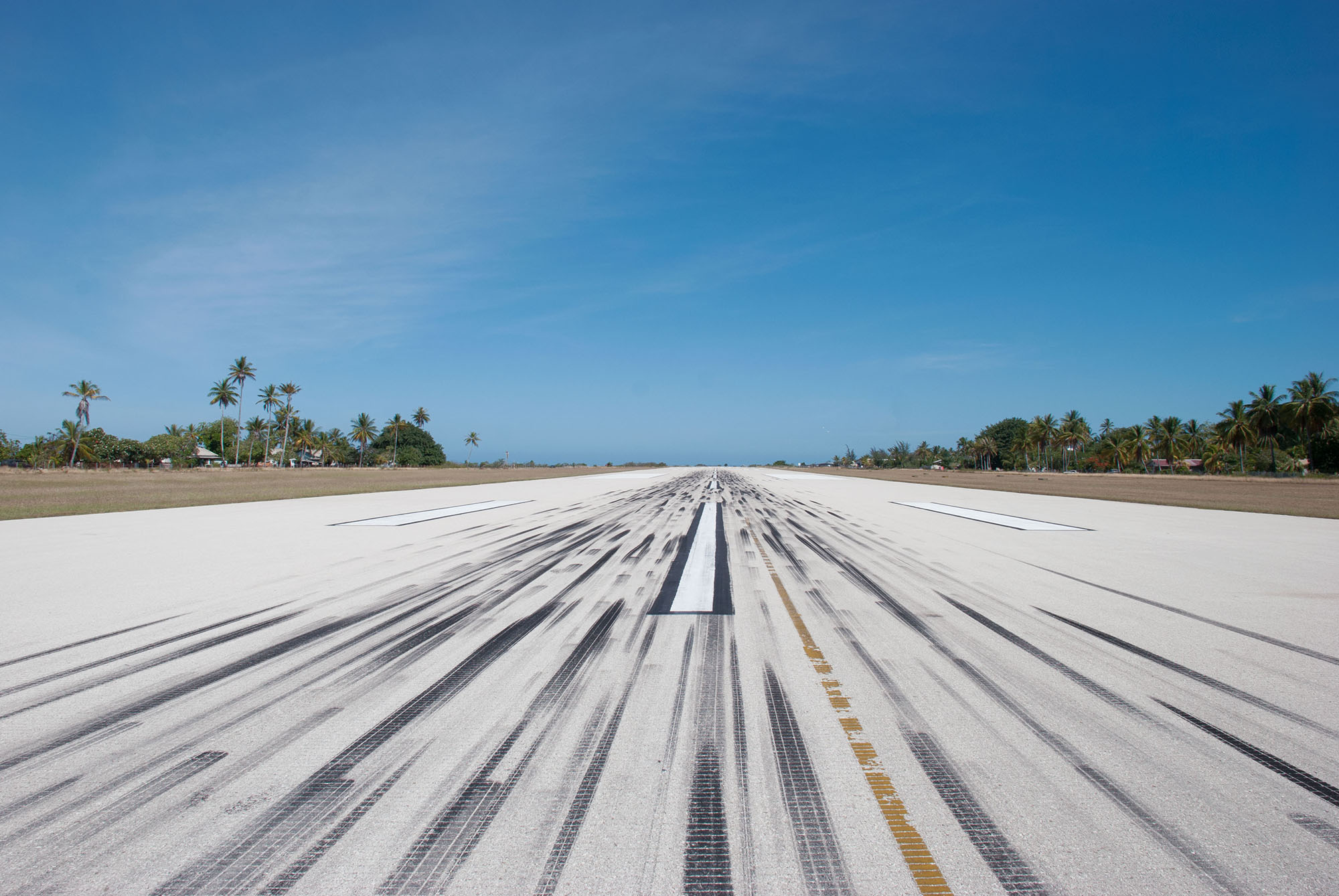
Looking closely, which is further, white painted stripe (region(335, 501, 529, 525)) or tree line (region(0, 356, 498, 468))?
tree line (region(0, 356, 498, 468))

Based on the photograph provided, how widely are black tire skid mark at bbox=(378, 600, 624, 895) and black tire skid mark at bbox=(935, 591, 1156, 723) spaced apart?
373 centimetres

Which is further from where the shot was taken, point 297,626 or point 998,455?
point 998,455

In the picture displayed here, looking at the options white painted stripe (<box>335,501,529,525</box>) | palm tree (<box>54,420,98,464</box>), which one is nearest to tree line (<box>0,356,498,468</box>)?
palm tree (<box>54,420,98,464</box>)

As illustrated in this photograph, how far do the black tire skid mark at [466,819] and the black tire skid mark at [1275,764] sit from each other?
3.98 meters

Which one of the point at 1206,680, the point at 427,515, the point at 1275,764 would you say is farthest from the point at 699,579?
the point at 427,515

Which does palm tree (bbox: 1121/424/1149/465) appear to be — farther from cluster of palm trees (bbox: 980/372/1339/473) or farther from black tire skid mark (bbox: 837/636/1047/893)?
black tire skid mark (bbox: 837/636/1047/893)

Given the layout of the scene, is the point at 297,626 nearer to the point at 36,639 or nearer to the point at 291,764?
the point at 36,639

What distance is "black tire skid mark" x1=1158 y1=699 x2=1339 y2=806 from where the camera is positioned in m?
3.07

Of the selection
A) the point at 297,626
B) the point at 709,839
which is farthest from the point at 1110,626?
the point at 297,626

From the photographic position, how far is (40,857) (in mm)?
2543

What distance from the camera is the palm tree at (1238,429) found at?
7219cm

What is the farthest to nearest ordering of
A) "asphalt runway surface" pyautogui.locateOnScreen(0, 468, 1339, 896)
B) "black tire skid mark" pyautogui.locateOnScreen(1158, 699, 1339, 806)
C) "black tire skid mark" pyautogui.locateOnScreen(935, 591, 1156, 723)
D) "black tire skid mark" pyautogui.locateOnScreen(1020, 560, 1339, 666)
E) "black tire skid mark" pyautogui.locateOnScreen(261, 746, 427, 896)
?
"black tire skid mark" pyautogui.locateOnScreen(1020, 560, 1339, 666) < "black tire skid mark" pyautogui.locateOnScreen(935, 591, 1156, 723) < "black tire skid mark" pyautogui.locateOnScreen(1158, 699, 1339, 806) < "asphalt runway surface" pyautogui.locateOnScreen(0, 468, 1339, 896) < "black tire skid mark" pyautogui.locateOnScreen(261, 746, 427, 896)

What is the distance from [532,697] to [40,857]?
2374 mm

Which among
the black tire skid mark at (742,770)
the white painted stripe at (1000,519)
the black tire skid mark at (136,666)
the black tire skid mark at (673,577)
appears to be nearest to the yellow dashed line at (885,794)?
the black tire skid mark at (742,770)
